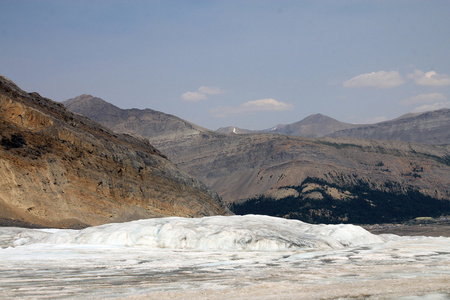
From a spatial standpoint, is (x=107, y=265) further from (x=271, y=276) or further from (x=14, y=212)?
(x=14, y=212)

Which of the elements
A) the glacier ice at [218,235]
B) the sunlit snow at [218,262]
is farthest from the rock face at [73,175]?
the glacier ice at [218,235]

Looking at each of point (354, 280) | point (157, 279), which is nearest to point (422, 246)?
point (354, 280)

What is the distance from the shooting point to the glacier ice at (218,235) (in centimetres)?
4662

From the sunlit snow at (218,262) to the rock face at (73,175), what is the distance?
18.8 m

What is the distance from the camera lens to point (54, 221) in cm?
7150

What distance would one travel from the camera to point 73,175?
81.4 meters

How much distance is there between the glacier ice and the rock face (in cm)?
2072

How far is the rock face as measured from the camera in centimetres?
7238

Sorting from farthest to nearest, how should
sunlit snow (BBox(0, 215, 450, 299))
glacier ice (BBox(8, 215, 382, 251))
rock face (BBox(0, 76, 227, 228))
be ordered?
rock face (BBox(0, 76, 227, 228)) < glacier ice (BBox(8, 215, 382, 251)) < sunlit snow (BBox(0, 215, 450, 299))

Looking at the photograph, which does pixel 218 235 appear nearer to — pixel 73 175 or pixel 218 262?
pixel 218 262

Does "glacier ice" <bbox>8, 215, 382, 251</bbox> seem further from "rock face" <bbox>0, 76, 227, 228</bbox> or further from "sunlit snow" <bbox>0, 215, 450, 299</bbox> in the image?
"rock face" <bbox>0, 76, 227, 228</bbox>

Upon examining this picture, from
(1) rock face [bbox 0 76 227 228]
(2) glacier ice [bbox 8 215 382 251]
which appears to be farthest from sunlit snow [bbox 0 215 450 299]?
(1) rock face [bbox 0 76 227 228]

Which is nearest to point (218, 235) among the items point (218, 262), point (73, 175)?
point (218, 262)

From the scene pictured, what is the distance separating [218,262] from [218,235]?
8800 mm
